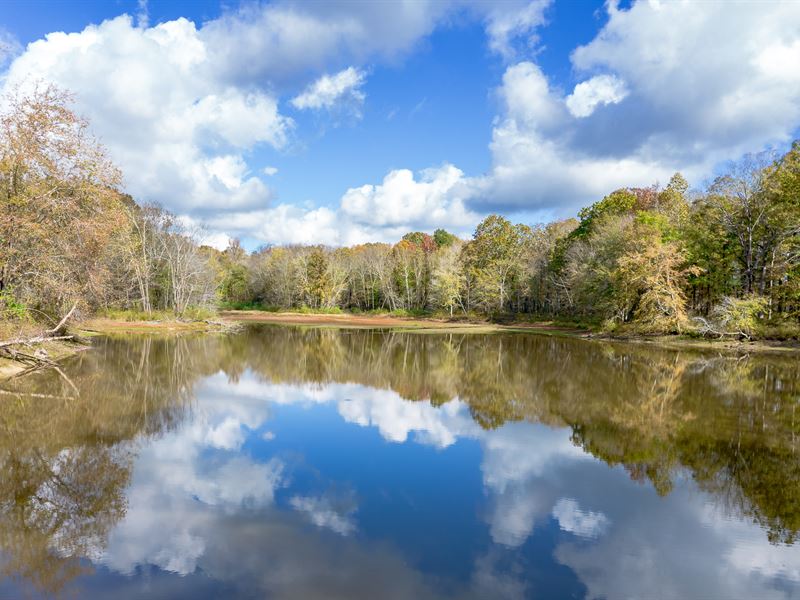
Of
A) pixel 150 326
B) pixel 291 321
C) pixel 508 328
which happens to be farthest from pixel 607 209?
pixel 150 326

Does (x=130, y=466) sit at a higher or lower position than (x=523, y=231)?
lower

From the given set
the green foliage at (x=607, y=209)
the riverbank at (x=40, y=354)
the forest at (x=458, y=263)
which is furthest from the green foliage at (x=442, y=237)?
the riverbank at (x=40, y=354)

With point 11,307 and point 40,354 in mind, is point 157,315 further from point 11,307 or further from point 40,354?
point 11,307

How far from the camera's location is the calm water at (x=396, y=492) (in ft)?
A: 18.6

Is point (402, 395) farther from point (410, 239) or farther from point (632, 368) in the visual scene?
point (410, 239)

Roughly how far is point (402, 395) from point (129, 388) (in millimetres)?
8974

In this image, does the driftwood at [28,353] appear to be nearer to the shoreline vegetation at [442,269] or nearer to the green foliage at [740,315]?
the shoreline vegetation at [442,269]

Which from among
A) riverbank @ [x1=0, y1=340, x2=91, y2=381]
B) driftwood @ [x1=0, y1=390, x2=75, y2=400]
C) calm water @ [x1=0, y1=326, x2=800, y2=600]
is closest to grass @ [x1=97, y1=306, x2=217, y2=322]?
riverbank @ [x1=0, y1=340, x2=91, y2=381]

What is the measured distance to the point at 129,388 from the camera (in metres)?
16.2

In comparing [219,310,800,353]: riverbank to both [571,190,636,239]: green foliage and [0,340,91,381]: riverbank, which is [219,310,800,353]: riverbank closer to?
[571,190,636,239]: green foliage

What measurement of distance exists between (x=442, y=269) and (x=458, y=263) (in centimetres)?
285

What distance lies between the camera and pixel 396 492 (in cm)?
822

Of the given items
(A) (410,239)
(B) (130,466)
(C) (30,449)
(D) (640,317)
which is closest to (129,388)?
(C) (30,449)

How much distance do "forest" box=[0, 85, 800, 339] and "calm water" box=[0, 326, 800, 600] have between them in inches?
239
